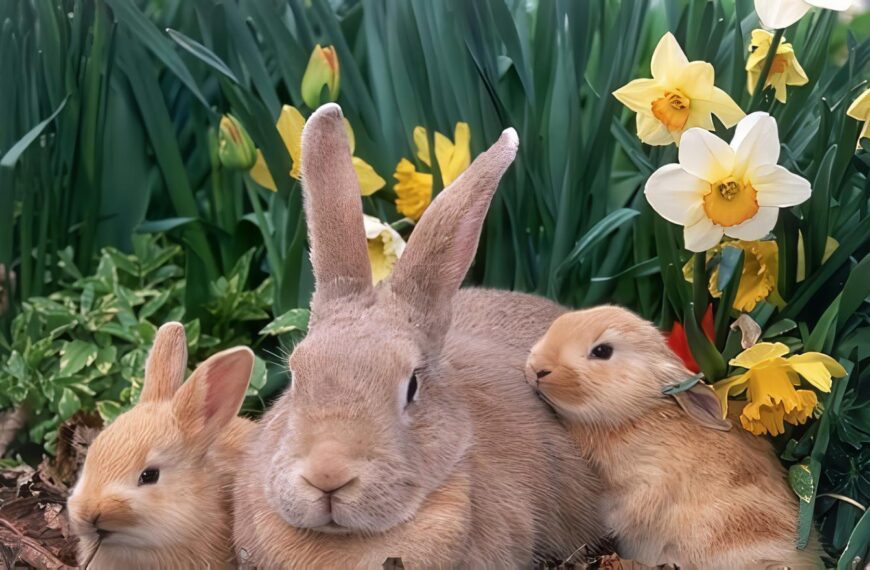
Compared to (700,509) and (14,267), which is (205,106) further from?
(700,509)

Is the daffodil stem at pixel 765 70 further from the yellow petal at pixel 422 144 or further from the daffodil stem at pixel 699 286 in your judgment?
the yellow petal at pixel 422 144

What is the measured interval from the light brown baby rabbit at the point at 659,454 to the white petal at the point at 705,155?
0.28 m

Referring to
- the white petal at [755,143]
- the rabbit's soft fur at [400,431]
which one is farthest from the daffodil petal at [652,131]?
the rabbit's soft fur at [400,431]

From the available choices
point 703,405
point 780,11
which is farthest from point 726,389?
point 780,11

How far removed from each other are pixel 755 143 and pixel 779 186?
73 mm

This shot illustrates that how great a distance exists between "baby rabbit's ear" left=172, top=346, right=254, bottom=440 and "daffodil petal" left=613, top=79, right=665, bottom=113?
710mm

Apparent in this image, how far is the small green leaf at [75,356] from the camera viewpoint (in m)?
2.18

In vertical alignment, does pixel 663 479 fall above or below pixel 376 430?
below

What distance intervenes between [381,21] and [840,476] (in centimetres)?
114

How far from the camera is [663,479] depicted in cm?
176

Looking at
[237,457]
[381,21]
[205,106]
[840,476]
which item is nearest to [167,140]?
[205,106]

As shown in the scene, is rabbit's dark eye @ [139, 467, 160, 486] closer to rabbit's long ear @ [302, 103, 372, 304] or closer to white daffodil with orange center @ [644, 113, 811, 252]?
rabbit's long ear @ [302, 103, 372, 304]

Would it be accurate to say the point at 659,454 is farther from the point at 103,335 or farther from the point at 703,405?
the point at 103,335

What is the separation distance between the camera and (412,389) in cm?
158
